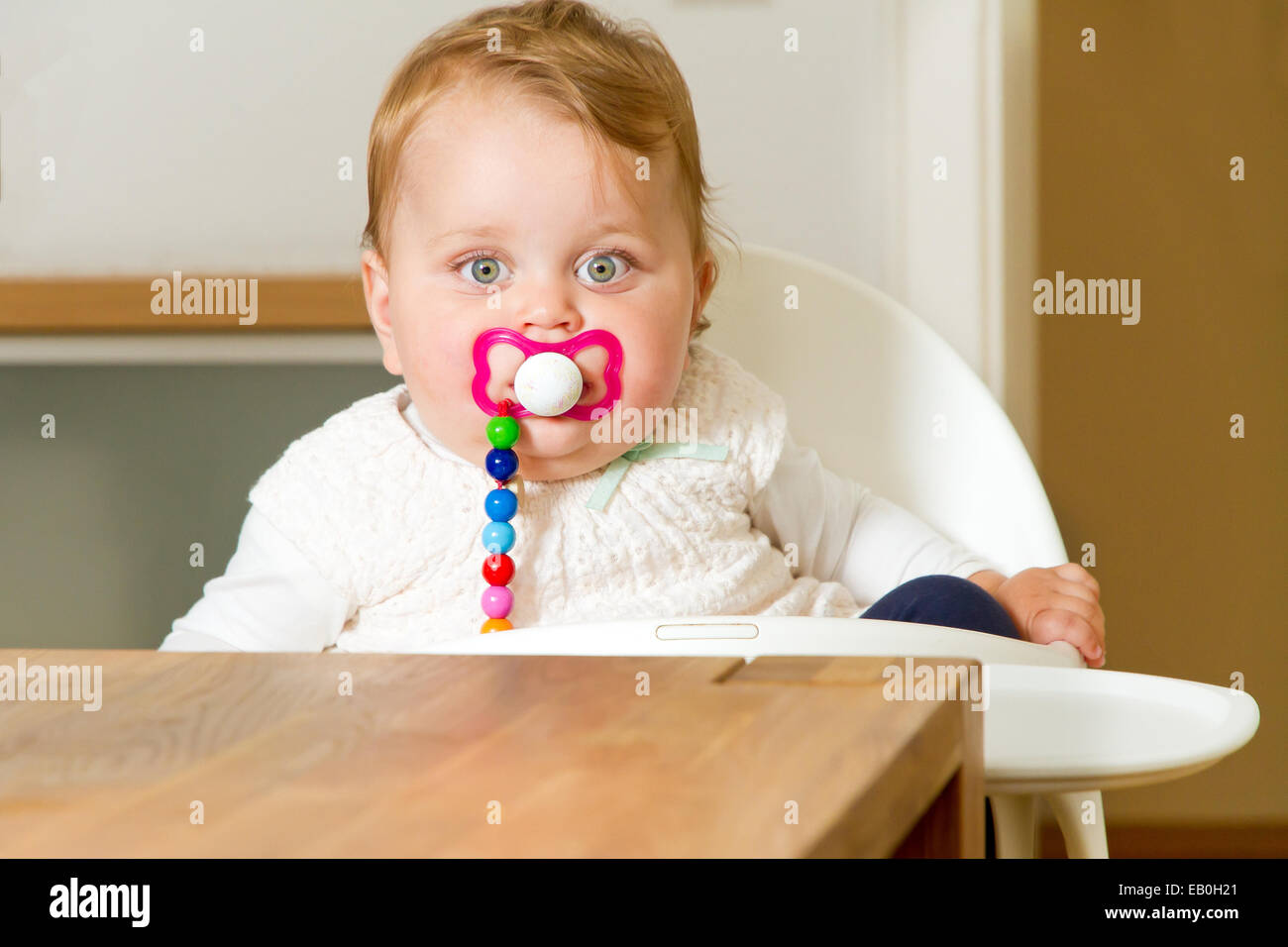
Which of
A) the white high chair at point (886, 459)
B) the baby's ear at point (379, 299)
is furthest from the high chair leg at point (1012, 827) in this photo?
the baby's ear at point (379, 299)

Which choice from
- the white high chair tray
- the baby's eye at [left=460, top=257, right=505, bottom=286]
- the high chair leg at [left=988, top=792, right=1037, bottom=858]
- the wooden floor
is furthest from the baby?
the wooden floor

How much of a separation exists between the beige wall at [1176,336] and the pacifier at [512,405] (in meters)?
0.51

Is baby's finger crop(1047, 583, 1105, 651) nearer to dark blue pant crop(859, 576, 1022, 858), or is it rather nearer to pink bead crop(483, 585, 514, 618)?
dark blue pant crop(859, 576, 1022, 858)

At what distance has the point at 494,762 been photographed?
0.86 feet

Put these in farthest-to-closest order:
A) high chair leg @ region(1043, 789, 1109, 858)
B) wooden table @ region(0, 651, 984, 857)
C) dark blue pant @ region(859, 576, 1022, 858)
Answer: dark blue pant @ region(859, 576, 1022, 858) → high chair leg @ region(1043, 789, 1109, 858) → wooden table @ region(0, 651, 984, 857)

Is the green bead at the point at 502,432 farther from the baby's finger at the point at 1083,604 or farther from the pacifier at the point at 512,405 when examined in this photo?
the baby's finger at the point at 1083,604

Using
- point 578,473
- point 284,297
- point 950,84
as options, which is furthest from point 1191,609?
point 284,297

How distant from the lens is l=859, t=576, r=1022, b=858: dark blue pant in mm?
714

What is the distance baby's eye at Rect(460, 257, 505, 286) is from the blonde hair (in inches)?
3.7

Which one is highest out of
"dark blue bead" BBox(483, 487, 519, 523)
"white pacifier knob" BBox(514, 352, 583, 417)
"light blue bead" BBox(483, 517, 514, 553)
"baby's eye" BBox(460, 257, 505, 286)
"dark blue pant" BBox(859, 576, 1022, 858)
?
"baby's eye" BBox(460, 257, 505, 286)

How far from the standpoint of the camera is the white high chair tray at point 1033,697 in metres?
0.40
